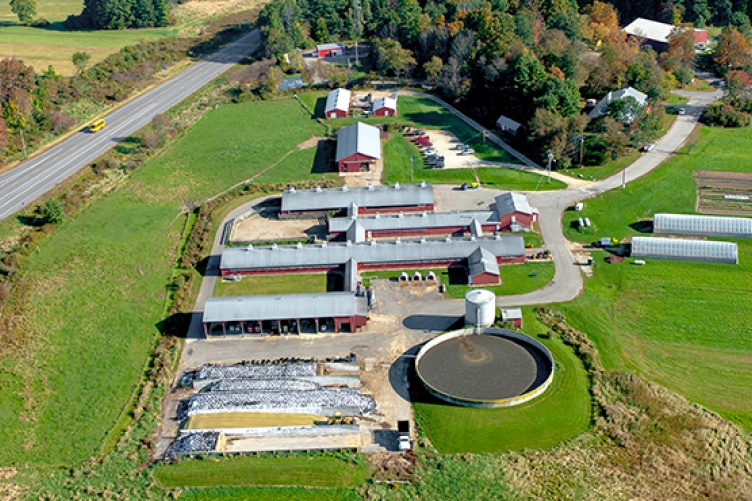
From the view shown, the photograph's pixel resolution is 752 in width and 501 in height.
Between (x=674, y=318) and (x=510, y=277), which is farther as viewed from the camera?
(x=510, y=277)

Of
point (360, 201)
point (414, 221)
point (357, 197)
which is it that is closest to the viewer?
point (414, 221)

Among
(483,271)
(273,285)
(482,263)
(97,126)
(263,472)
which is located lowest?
(263,472)

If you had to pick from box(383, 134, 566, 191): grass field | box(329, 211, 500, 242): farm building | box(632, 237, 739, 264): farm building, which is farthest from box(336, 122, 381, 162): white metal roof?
box(632, 237, 739, 264): farm building

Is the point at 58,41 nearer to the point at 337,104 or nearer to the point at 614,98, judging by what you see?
the point at 337,104

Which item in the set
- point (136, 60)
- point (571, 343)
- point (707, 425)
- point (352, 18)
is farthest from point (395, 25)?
point (707, 425)

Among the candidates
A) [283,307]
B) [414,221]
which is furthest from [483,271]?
[283,307]

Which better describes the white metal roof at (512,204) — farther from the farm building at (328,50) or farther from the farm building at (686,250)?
the farm building at (328,50)
